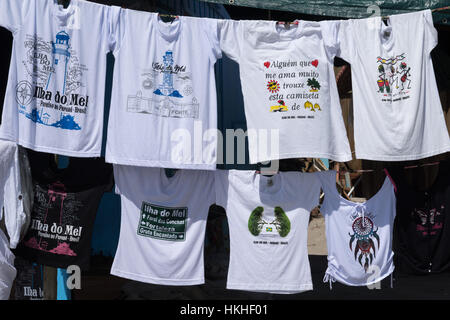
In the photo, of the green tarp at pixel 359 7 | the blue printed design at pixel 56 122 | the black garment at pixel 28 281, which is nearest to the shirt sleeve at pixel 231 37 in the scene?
the green tarp at pixel 359 7

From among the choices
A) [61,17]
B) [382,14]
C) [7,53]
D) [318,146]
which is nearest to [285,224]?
[318,146]

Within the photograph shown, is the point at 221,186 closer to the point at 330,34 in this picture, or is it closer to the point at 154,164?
the point at 154,164

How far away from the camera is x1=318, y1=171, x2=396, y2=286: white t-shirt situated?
5285 millimetres

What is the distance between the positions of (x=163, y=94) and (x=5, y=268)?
209 centimetres

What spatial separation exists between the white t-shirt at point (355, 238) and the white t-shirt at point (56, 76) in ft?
7.74

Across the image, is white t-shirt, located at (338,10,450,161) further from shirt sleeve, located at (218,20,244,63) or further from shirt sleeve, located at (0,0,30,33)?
shirt sleeve, located at (0,0,30,33)

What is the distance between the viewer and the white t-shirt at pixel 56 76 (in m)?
4.61

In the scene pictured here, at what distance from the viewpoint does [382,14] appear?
5.38m

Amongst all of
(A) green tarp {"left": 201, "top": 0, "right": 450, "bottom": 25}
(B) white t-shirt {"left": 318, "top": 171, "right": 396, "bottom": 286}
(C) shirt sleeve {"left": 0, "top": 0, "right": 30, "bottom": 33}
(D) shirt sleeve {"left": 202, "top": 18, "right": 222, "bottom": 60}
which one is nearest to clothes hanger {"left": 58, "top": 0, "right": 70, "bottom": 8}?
(C) shirt sleeve {"left": 0, "top": 0, "right": 30, "bottom": 33}

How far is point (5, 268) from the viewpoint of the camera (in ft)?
15.2

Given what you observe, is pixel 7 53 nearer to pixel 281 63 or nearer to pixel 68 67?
pixel 68 67

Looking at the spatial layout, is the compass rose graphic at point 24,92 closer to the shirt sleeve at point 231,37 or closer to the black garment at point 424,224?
the shirt sleeve at point 231,37

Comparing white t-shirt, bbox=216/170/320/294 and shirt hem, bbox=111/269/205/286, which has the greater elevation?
white t-shirt, bbox=216/170/320/294
